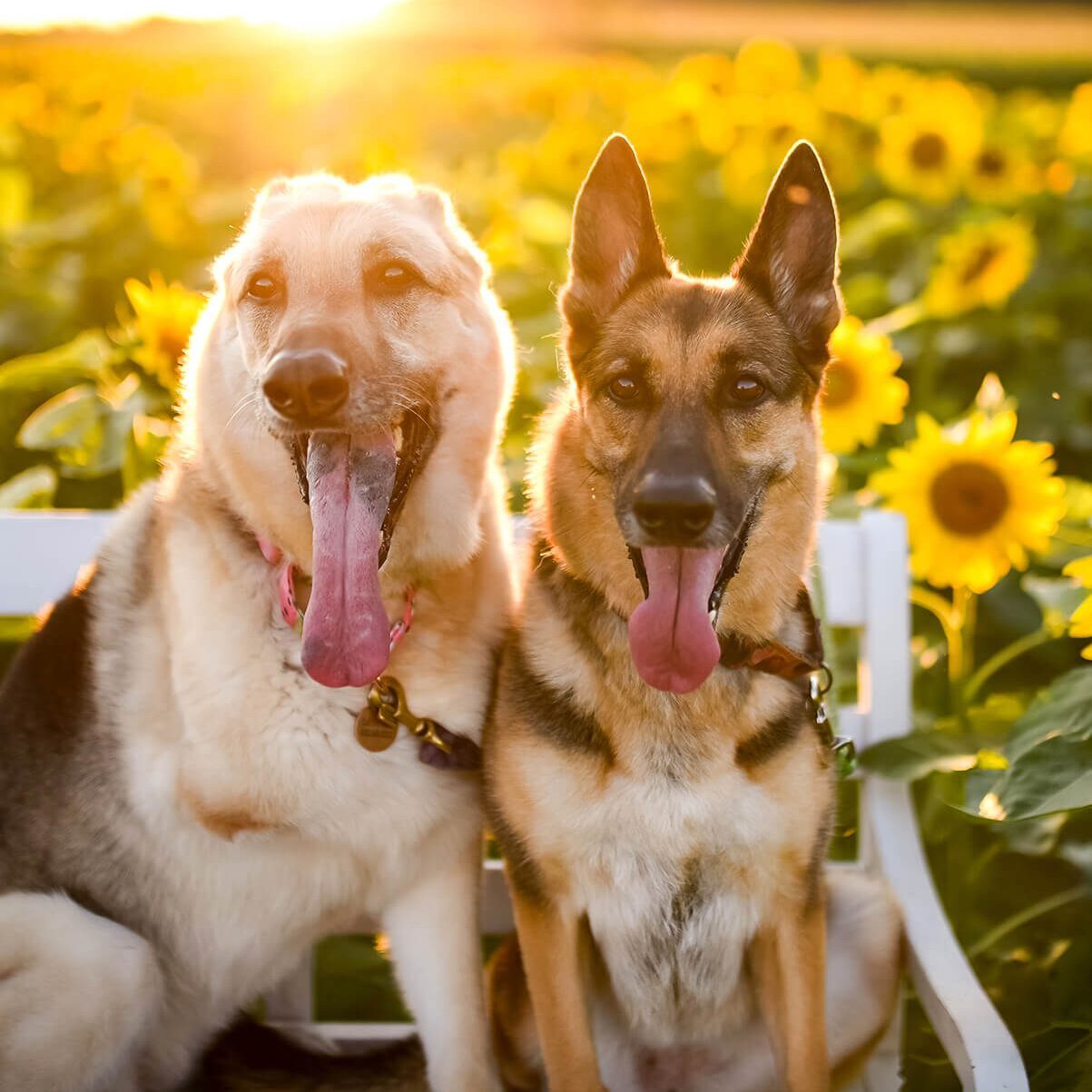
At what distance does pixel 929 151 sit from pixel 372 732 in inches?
175

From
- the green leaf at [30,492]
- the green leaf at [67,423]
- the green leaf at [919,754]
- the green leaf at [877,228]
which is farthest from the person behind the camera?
the green leaf at [877,228]

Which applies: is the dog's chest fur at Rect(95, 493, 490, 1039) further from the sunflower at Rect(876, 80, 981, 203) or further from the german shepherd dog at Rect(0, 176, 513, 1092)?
the sunflower at Rect(876, 80, 981, 203)

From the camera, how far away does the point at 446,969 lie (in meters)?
2.71

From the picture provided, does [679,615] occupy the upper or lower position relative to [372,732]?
upper

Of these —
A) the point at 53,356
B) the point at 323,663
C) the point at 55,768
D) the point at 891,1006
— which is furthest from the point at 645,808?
the point at 53,356

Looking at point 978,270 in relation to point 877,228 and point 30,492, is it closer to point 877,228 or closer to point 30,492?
point 877,228

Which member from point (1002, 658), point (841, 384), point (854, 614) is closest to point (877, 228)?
point (841, 384)

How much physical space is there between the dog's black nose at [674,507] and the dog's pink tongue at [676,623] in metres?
0.10

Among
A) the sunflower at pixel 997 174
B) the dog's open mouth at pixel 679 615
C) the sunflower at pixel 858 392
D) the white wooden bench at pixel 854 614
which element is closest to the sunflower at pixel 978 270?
the sunflower at pixel 997 174

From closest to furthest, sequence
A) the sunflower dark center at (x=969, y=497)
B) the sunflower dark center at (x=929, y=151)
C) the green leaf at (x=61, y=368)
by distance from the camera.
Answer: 1. the sunflower dark center at (x=969, y=497)
2. the green leaf at (x=61, y=368)
3. the sunflower dark center at (x=929, y=151)

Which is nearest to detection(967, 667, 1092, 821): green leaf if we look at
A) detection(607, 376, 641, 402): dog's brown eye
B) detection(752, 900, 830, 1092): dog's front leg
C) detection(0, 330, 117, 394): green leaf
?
detection(752, 900, 830, 1092): dog's front leg

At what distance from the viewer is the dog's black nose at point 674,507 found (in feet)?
7.43

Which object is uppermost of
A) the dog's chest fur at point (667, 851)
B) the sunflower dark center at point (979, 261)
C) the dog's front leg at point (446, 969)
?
the sunflower dark center at point (979, 261)

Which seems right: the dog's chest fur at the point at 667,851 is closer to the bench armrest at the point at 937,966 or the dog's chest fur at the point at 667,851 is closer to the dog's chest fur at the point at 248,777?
the dog's chest fur at the point at 248,777
